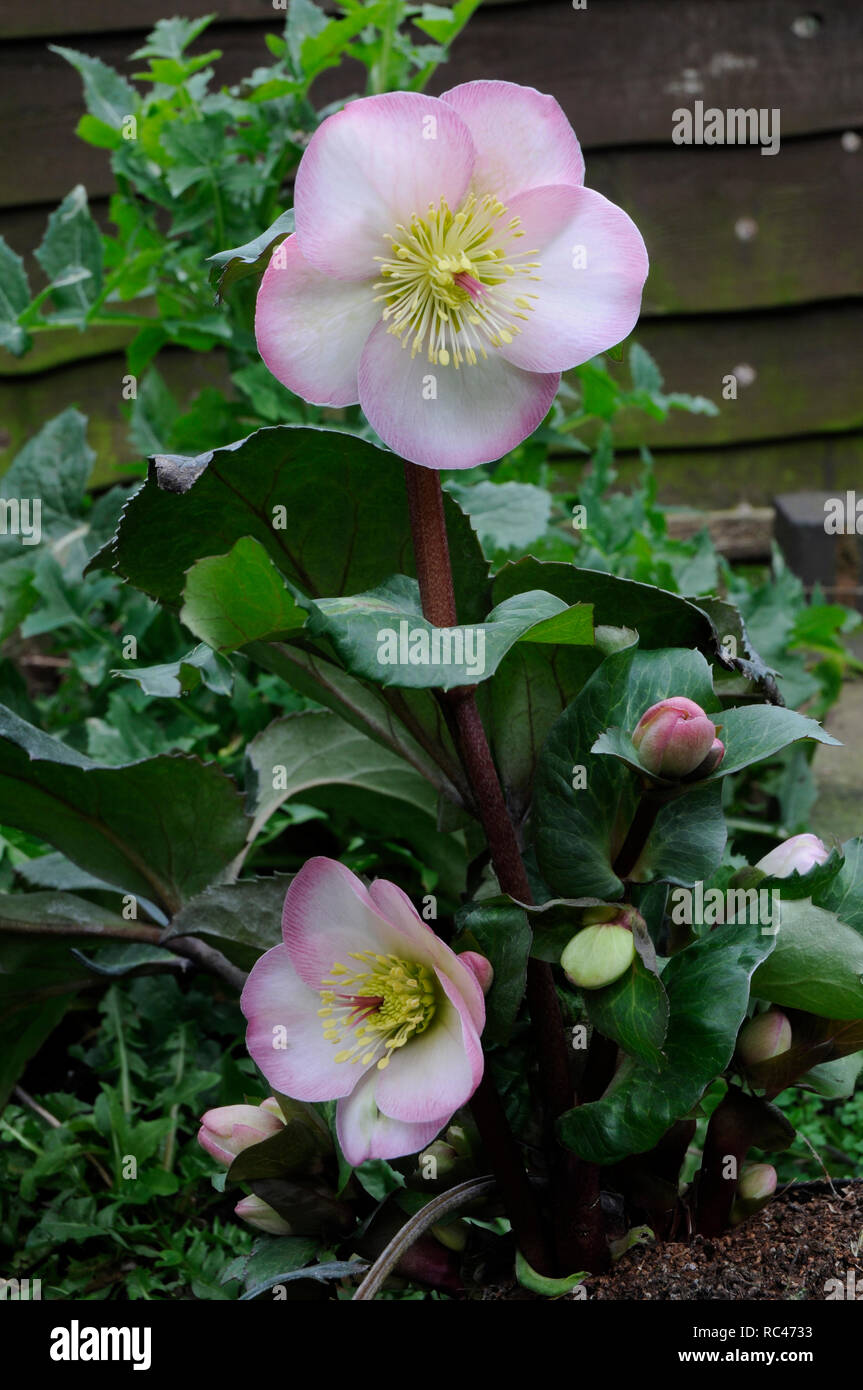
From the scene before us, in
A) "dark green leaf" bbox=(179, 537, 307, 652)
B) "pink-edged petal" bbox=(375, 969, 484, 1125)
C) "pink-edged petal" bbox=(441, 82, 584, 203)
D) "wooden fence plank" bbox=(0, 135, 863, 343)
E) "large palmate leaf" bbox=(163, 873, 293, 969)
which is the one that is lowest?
"pink-edged petal" bbox=(375, 969, 484, 1125)

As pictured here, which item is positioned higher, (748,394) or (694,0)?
(694,0)

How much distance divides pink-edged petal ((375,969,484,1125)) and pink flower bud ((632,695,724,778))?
15 cm

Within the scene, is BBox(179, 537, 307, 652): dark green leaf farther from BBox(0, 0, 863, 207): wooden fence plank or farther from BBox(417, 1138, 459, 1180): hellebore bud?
BBox(0, 0, 863, 207): wooden fence plank

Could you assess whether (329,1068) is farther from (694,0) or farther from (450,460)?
(694,0)

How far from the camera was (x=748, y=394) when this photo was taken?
2.32 meters

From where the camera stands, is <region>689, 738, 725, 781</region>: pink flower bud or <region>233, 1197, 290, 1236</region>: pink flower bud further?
<region>233, 1197, 290, 1236</region>: pink flower bud

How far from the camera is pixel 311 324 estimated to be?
0.61 metres

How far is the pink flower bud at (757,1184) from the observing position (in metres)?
0.72

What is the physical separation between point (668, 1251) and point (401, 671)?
0.40 meters

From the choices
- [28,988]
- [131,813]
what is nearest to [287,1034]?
[131,813]

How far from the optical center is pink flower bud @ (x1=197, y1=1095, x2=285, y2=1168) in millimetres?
687

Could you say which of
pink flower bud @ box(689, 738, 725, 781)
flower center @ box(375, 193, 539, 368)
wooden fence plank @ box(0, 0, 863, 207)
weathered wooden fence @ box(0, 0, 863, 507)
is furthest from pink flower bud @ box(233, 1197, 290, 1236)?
wooden fence plank @ box(0, 0, 863, 207)

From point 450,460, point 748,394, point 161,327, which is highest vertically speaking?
point 748,394
